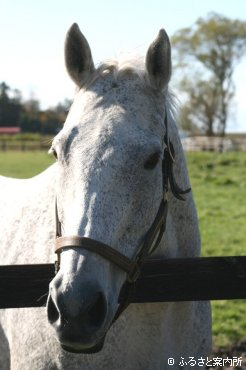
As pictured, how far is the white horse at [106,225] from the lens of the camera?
7.98 feet

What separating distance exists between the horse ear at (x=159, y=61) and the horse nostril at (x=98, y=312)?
1282 millimetres

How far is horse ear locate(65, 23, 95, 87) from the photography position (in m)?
3.01

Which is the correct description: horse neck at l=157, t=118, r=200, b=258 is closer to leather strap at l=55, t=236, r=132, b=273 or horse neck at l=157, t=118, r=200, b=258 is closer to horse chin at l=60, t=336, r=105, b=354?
leather strap at l=55, t=236, r=132, b=273

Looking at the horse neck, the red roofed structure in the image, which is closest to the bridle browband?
the horse neck

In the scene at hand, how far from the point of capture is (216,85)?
134ft

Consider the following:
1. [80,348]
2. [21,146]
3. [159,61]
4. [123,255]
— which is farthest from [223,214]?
[21,146]

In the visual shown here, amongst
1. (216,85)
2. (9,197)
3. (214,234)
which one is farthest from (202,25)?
(9,197)

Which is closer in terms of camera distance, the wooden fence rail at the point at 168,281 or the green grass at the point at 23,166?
the wooden fence rail at the point at 168,281

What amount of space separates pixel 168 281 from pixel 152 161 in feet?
2.38

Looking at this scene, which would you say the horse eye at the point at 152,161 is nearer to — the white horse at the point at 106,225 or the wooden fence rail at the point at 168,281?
the white horse at the point at 106,225

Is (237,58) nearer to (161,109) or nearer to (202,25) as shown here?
(202,25)

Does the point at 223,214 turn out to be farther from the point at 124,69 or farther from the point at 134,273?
the point at 134,273

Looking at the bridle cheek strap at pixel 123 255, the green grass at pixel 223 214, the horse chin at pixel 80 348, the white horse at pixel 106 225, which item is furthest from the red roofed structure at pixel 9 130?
the horse chin at pixel 80 348

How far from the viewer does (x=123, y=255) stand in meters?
2.61
